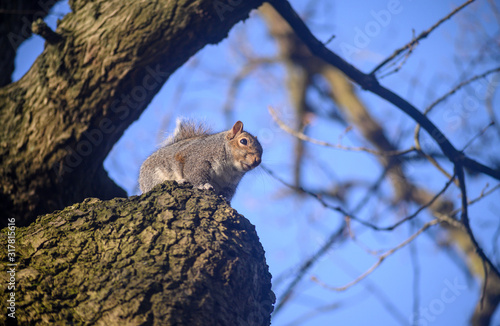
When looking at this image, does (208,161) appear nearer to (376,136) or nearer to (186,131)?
(186,131)

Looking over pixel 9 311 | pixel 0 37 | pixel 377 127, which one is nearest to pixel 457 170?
pixel 377 127

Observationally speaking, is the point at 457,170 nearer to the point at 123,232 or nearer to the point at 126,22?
the point at 123,232

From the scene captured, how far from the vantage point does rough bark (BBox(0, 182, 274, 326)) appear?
2014 millimetres

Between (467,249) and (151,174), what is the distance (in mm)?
3875

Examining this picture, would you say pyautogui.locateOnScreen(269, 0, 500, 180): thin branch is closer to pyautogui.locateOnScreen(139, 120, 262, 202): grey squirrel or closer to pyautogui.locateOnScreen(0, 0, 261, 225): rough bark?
pyautogui.locateOnScreen(0, 0, 261, 225): rough bark

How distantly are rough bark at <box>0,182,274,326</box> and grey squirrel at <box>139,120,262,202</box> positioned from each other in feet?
3.15

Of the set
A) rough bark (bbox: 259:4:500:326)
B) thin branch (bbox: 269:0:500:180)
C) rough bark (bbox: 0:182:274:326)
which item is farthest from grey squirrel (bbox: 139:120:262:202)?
rough bark (bbox: 259:4:500:326)

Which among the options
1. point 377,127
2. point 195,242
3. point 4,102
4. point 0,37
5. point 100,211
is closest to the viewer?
point 195,242

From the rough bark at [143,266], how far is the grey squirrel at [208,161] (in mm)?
961

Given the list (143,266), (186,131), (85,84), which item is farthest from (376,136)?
(143,266)

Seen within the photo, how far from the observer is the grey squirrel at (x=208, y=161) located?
11.8ft

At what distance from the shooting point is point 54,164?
3.33 m

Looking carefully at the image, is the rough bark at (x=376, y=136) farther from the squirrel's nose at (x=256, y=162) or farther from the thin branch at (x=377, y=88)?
the squirrel's nose at (x=256, y=162)

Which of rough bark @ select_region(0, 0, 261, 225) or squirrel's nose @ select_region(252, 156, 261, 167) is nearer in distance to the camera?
rough bark @ select_region(0, 0, 261, 225)
